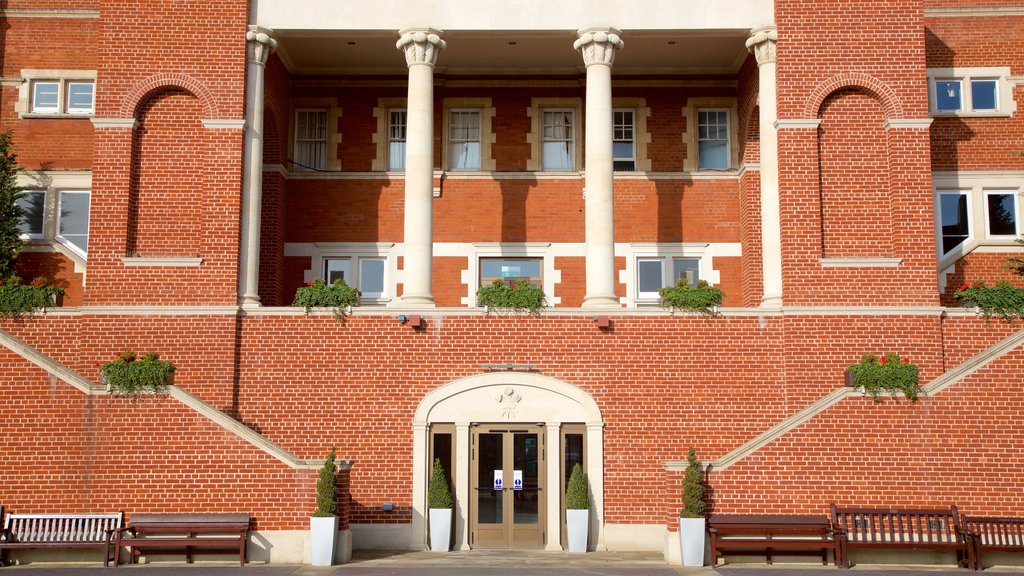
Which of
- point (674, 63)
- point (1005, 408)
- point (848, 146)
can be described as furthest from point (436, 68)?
point (1005, 408)

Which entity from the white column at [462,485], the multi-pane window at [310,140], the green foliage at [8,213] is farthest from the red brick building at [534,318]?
the green foliage at [8,213]

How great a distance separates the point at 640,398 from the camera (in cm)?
2044

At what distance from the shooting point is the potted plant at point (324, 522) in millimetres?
17297

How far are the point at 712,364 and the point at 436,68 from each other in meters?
9.99

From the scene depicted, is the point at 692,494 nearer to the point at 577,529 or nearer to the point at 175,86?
the point at 577,529

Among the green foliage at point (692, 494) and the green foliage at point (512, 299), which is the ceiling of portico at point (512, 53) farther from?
the green foliage at point (692, 494)

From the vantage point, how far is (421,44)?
2189 centimetres

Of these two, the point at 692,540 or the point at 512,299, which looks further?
the point at 512,299

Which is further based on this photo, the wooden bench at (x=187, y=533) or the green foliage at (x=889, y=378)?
the green foliage at (x=889, y=378)

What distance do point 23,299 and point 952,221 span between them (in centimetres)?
2051

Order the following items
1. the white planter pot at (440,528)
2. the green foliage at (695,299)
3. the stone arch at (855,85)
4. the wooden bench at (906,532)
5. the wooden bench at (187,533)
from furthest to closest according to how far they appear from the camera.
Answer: the stone arch at (855,85) < the green foliage at (695,299) < the white planter pot at (440,528) < the wooden bench at (187,533) < the wooden bench at (906,532)

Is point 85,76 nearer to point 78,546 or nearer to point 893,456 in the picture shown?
point 78,546

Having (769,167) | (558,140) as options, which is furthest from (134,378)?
(769,167)

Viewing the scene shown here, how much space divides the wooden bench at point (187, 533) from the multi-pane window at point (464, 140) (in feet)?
36.0
